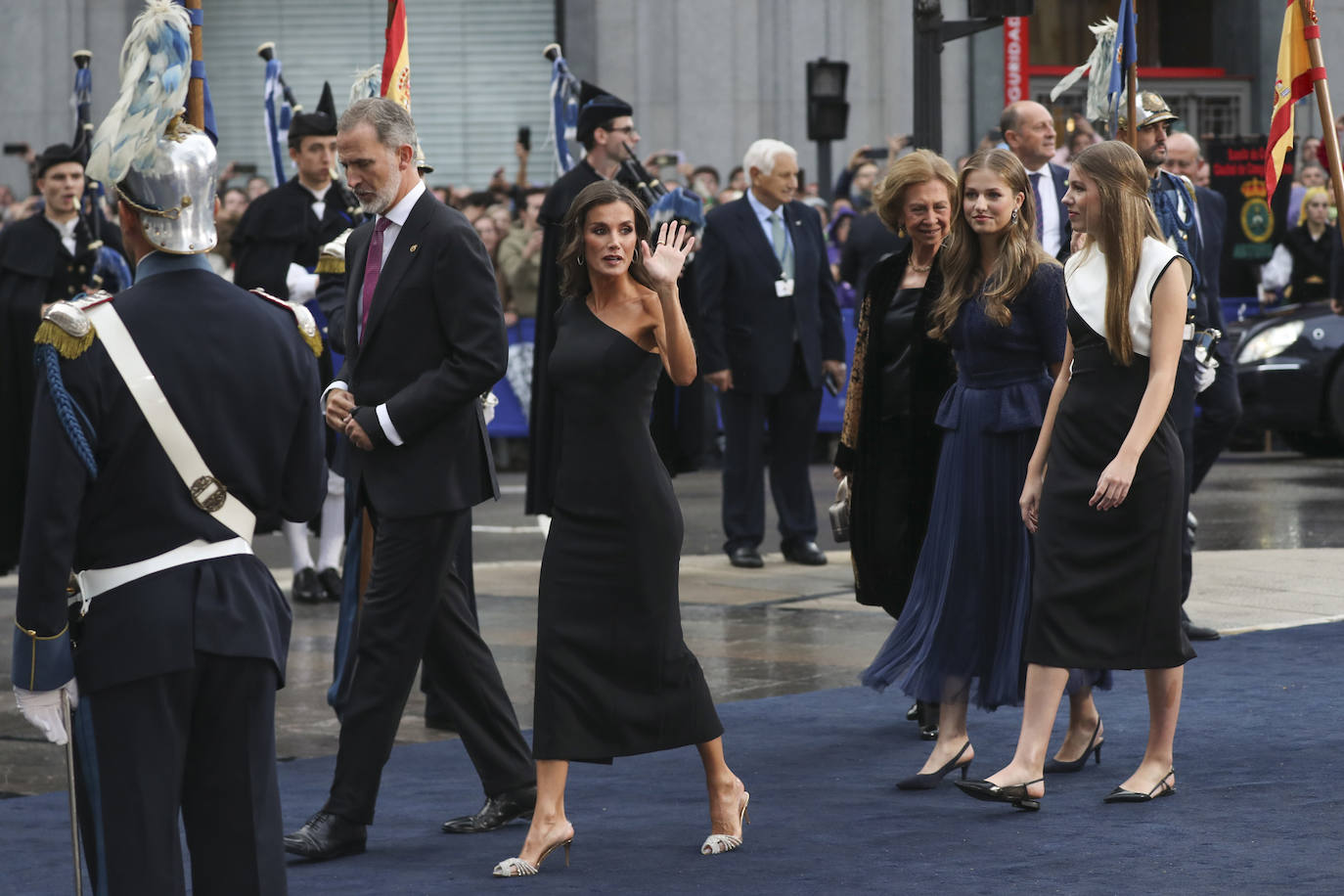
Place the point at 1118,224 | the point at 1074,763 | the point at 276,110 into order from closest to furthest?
the point at 1118,224, the point at 1074,763, the point at 276,110

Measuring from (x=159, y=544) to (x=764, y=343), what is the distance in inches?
295

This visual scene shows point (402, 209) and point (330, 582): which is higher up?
point (402, 209)

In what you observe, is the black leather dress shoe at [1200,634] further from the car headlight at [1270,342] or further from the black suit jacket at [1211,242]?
the car headlight at [1270,342]

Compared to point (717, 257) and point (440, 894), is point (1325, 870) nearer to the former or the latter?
point (440, 894)

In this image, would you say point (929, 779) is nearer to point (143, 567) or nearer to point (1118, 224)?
point (1118, 224)

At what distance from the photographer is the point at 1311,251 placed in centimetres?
1766

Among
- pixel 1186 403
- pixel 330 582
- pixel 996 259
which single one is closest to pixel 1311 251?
pixel 1186 403

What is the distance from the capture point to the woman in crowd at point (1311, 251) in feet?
57.9

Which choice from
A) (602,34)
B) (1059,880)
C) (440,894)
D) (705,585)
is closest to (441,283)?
(440,894)

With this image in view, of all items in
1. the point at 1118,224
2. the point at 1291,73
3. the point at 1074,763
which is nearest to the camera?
the point at 1118,224

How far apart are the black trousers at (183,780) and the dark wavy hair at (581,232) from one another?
77.6 inches

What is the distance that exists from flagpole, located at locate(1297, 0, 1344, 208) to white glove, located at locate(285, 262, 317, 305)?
177 inches

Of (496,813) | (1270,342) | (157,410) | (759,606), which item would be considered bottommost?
(759,606)

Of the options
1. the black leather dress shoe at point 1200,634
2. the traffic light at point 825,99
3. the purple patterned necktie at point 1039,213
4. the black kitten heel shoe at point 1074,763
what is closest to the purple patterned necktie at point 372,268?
the black kitten heel shoe at point 1074,763
